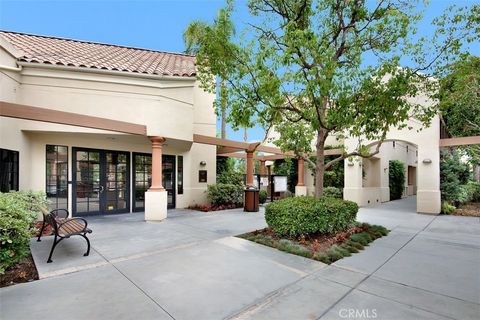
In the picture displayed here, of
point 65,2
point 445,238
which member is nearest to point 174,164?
point 65,2

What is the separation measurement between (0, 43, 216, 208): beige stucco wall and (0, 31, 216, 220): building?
0.03m

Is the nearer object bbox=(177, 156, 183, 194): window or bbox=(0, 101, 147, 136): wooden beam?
bbox=(0, 101, 147, 136): wooden beam

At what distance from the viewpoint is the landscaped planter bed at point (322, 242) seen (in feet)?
16.4

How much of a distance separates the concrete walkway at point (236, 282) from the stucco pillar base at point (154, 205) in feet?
6.36

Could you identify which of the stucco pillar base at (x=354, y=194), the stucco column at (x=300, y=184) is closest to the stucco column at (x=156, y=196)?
the stucco column at (x=300, y=184)

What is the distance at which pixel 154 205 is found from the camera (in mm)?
8234

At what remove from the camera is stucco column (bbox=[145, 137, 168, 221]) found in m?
8.22

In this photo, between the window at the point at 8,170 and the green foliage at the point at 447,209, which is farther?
the green foliage at the point at 447,209

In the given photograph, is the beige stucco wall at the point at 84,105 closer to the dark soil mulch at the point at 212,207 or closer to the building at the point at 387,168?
the dark soil mulch at the point at 212,207

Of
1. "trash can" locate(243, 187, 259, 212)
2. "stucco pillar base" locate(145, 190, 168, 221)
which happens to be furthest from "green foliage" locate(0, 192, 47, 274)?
"trash can" locate(243, 187, 259, 212)

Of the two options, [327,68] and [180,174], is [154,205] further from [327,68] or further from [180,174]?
[327,68]

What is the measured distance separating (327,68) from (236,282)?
13.8ft

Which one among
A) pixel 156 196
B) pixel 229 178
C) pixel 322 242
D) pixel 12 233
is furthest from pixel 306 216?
pixel 229 178

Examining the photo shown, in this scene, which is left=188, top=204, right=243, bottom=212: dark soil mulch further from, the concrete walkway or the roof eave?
the roof eave
